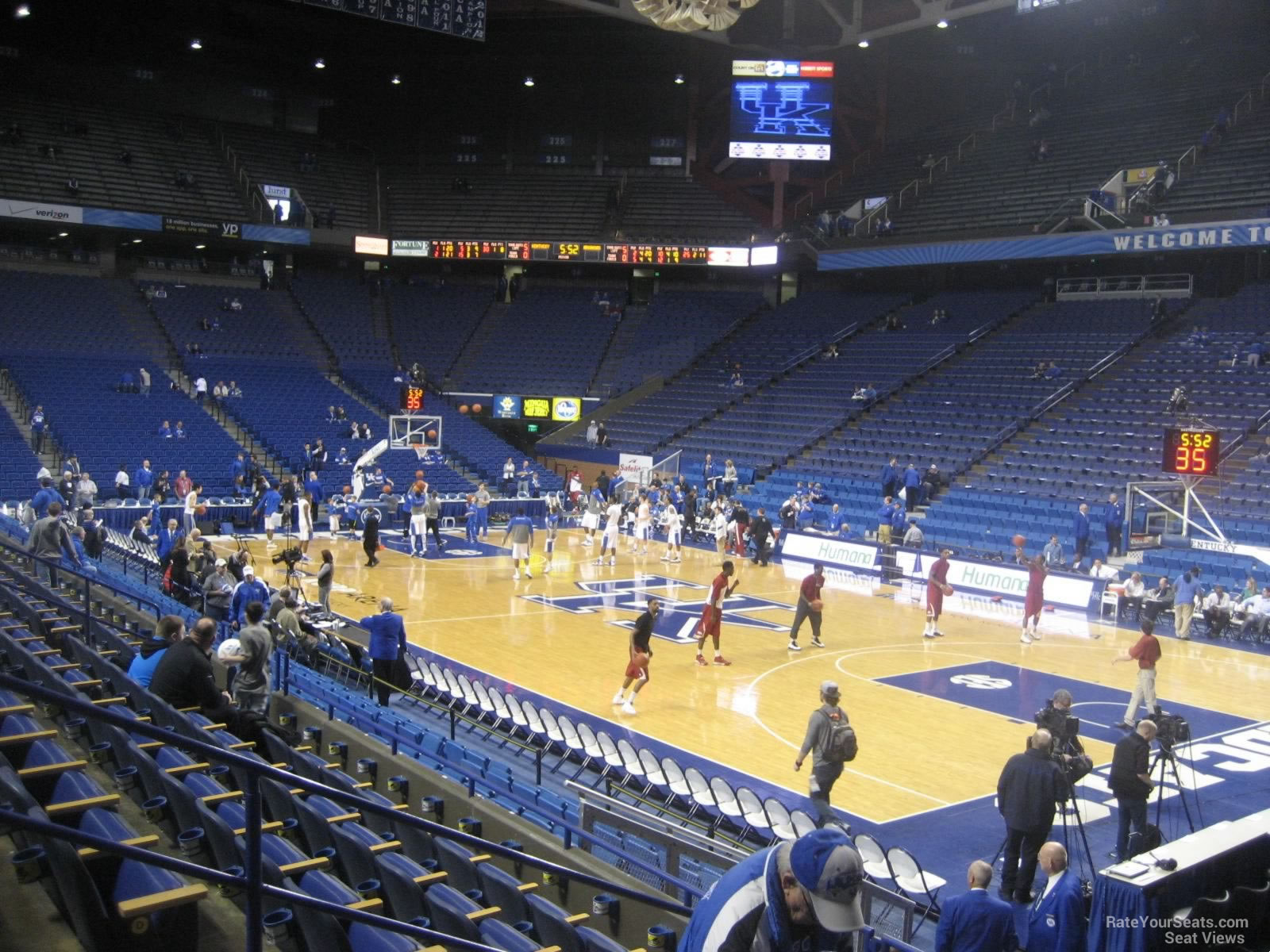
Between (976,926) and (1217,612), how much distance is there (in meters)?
17.9

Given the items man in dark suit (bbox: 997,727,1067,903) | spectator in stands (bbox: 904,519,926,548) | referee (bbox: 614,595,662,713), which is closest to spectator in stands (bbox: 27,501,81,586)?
referee (bbox: 614,595,662,713)

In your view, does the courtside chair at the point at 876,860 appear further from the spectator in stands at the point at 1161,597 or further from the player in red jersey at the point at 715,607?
the spectator in stands at the point at 1161,597

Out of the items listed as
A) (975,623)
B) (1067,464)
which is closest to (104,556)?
(975,623)

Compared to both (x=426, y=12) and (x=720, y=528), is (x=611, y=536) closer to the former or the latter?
(x=720, y=528)

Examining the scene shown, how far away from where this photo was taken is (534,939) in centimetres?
609

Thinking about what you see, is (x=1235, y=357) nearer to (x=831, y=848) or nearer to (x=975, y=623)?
(x=975, y=623)

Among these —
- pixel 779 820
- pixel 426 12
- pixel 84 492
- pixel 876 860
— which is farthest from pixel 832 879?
pixel 426 12

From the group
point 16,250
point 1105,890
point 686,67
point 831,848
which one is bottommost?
point 1105,890

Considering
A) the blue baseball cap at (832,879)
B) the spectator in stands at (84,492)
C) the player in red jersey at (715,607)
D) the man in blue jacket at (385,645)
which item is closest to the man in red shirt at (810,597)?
the player in red jersey at (715,607)

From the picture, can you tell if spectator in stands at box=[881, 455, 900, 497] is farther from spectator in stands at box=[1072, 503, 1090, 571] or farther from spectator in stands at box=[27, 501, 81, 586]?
spectator in stands at box=[27, 501, 81, 586]

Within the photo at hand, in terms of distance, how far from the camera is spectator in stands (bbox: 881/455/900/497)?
31531mm

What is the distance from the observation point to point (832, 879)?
272 centimetres

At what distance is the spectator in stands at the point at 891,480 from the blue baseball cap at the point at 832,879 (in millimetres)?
29375

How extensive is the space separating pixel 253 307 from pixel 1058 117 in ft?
104
